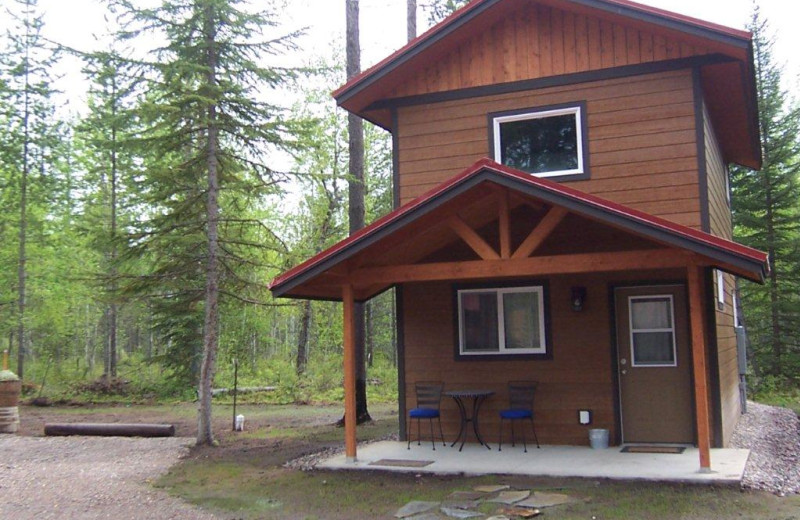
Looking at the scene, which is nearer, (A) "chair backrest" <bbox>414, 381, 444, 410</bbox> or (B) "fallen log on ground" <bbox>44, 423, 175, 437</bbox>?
(A) "chair backrest" <bbox>414, 381, 444, 410</bbox>

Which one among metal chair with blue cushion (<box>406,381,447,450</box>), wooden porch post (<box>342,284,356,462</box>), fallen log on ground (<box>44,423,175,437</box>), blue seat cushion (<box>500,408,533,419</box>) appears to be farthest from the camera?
fallen log on ground (<box>44,423,175,437</box>)

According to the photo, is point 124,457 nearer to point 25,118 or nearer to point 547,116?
point 547,116

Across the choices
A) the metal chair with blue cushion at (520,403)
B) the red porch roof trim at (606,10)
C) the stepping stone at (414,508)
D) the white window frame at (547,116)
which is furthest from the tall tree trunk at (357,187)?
the stepping stone at (414,508)

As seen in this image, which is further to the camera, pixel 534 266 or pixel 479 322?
pixel 479 322

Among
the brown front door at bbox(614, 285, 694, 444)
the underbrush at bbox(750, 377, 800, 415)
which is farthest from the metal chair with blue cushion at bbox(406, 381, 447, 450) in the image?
the underbrush at bbox(750, 377, 800, 415)

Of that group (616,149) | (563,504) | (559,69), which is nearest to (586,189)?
(616,149)

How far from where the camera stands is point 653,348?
9117 millimetres

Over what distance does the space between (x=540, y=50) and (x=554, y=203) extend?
3.34 meters

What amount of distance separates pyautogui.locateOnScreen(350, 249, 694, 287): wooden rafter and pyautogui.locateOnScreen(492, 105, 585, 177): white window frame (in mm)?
2004

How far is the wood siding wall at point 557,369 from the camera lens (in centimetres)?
920

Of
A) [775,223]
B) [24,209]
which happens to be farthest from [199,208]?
[775,223]

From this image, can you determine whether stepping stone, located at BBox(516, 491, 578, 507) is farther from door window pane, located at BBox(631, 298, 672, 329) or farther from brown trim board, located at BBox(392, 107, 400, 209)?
brown trim board, located at BBox(392, 107, 400, 209)

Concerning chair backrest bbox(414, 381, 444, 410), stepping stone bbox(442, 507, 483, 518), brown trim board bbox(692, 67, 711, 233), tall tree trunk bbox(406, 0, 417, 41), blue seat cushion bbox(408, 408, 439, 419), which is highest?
tall tree trunk bbox(406, 0, 417, 41)

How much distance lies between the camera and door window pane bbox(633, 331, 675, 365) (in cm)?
904
